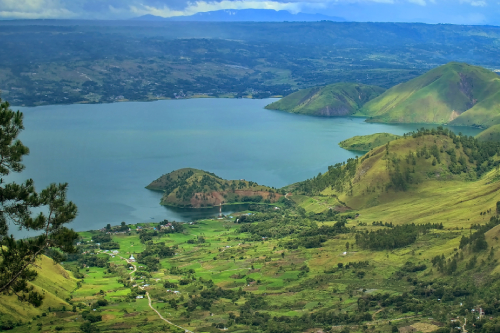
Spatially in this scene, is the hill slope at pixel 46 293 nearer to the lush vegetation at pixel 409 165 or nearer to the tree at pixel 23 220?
the tree at pixel 23 220

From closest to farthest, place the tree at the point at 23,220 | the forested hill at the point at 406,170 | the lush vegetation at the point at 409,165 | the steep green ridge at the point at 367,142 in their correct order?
the tree at the point at 23,220 < the forested hill at the point at 406,170 < the lush vegetation at the point at 409,165 < the steep green ridge at the point at 367,142

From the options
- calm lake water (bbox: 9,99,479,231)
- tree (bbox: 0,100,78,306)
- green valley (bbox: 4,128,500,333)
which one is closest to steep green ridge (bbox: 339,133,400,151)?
calm lake water (bbox: 9,99,479,231)

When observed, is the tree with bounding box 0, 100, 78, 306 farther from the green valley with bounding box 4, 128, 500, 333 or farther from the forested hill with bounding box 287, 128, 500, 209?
the forested hill with bounding box 287, 128, 500, 209

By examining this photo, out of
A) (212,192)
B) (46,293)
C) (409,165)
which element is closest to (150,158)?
(212,192)

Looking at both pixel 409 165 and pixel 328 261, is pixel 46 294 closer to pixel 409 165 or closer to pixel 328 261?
pixel 328 261

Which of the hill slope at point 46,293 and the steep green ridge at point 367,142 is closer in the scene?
the hill slope at point 46,293

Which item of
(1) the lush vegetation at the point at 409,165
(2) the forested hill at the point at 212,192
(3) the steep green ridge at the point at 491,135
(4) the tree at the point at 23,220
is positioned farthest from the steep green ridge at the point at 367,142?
(4) the tree at the point at 23,220
